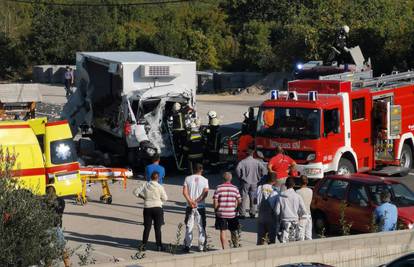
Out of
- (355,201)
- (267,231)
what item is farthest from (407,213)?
(267,231)

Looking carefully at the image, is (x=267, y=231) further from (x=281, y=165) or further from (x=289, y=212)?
(x=281, y=165)

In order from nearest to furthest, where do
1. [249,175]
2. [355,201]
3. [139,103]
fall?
1. [355,201]
2. [249,175]
3. [139,103]

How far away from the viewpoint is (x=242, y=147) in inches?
914

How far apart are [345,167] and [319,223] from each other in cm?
528

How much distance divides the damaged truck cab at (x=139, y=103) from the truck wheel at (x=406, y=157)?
19.8 feet

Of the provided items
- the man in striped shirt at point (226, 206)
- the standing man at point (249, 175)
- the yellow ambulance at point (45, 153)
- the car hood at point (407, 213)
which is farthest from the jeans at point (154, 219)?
the car hood at point (407, 213)

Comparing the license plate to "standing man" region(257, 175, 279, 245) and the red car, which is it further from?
"standing man" region(257, 175, 279, 245)

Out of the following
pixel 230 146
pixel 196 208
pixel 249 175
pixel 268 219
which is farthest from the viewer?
pixel 230 146

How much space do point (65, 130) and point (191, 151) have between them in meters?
5.35

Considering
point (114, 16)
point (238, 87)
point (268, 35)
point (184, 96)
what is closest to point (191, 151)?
point (184, 96)

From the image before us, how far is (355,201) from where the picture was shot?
17078mm

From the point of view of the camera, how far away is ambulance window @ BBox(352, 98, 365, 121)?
906 inches

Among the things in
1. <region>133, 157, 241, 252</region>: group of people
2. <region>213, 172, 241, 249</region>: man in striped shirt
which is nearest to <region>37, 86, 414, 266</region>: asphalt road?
<region>133, 157, 241, 252</region>: group of people

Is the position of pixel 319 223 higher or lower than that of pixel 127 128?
lower
